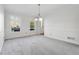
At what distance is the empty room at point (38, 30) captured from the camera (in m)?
4.43

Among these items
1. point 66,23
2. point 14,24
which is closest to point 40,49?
point 66,23

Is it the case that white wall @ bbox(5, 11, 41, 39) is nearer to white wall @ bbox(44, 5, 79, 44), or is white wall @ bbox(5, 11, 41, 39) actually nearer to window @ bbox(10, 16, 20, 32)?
window @ bbox(10, 16, 20, 32)

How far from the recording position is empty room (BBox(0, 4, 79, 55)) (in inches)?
174

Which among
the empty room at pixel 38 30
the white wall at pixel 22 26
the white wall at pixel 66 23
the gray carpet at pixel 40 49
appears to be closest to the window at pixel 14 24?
the empty room at pixel 38 30

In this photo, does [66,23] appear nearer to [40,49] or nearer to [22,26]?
[40,49]

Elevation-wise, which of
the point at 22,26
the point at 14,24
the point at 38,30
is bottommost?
the point at 38,30

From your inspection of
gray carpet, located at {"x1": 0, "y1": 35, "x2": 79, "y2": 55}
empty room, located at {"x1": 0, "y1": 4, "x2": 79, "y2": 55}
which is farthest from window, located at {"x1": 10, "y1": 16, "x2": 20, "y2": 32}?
gray carpet, located at {"x1": 0, "y1": 35, "x2": 79, "y2": 55}

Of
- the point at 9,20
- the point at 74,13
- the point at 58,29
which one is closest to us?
the point at 74,13

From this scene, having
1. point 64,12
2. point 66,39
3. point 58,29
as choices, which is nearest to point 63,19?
point 64,12

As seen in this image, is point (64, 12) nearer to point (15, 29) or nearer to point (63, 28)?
point (63, 28)

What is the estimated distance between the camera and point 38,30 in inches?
461

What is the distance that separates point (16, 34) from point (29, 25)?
2.05 metres

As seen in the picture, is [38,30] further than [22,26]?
Yes

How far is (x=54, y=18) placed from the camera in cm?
823
